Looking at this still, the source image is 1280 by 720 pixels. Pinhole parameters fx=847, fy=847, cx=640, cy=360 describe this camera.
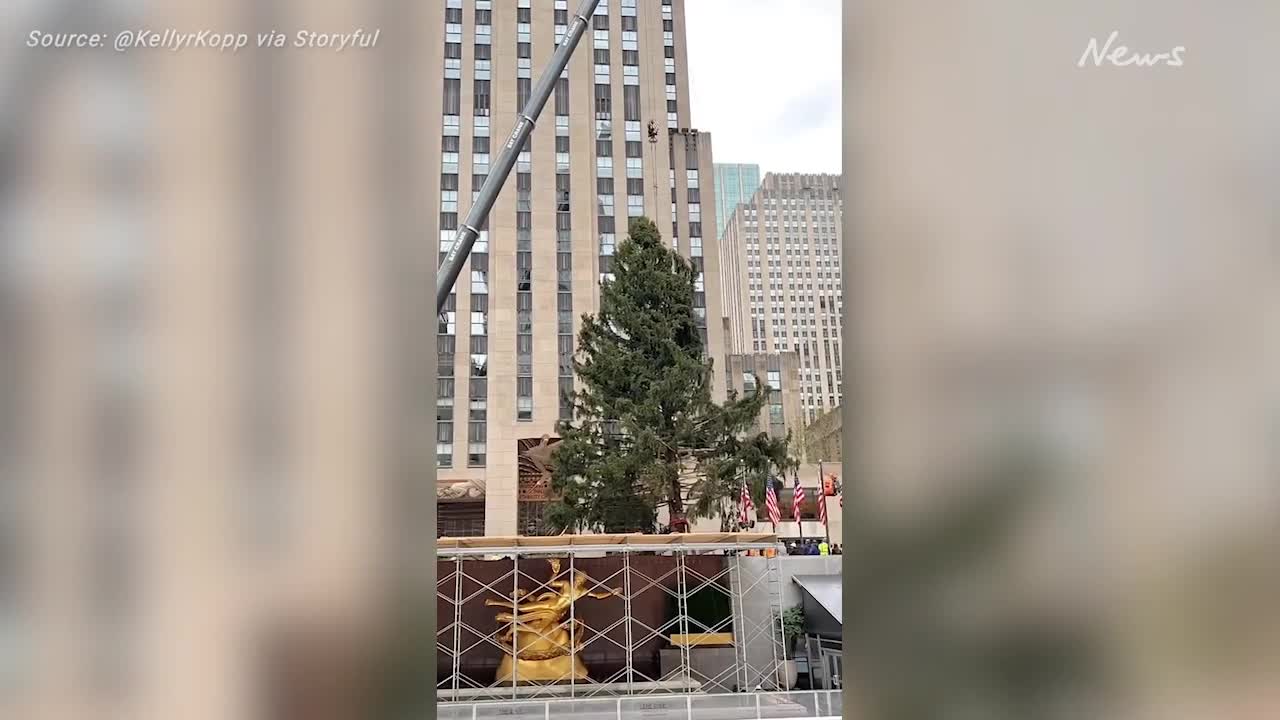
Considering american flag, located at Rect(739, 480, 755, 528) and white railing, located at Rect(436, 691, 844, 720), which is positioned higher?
american flag, located at Rect(739, 480, 755, 528)

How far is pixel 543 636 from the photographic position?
37.0ft

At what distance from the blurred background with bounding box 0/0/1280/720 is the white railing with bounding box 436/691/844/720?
7820 mm

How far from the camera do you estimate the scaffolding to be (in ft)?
36.2

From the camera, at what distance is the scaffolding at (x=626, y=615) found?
11.0 meters

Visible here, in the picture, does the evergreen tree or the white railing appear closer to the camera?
the white railing

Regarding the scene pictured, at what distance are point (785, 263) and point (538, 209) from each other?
45.9 metres
